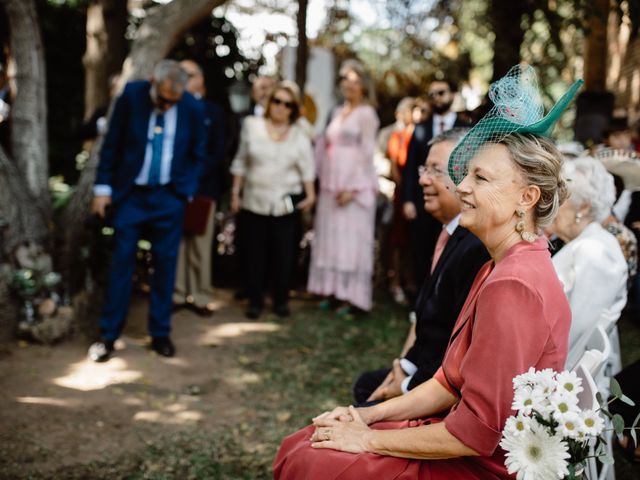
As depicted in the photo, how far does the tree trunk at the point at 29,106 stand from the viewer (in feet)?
17.3

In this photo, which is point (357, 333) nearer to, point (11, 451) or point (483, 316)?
point (11, 451)

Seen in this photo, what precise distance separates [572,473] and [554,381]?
24 cm

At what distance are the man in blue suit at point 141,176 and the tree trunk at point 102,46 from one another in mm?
3782

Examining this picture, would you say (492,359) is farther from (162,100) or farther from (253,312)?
(253,312)

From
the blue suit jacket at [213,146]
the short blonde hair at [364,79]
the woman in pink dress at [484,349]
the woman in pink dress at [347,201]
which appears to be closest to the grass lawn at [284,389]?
the woman in pink dress at [347,201]

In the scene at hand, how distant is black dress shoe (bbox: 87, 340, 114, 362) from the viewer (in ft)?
15.6

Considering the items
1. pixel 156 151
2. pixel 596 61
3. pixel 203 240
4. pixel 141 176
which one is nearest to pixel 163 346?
pixel 141 176

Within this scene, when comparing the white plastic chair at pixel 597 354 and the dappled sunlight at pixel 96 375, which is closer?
the white plastic chair at pixel 597 354

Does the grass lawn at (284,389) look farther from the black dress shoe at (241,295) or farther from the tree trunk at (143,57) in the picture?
the tree trunk at (143,57)

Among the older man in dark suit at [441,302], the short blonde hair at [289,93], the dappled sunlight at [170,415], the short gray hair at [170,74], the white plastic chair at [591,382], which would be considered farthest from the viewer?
the short blonde hair at [289,93]

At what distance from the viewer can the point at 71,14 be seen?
10492 millimetres

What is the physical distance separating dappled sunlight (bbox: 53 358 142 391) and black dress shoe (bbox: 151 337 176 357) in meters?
0.32

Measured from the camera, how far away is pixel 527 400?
5.27 feet

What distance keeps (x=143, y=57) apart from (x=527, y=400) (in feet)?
15.9
